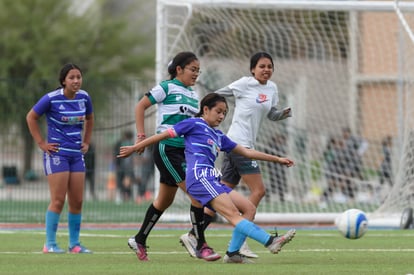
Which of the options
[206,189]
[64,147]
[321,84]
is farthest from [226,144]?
[321,84]

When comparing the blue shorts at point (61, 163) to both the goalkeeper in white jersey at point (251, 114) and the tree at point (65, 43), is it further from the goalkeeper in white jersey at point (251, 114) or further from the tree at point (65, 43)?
the tree at point (65, 43)

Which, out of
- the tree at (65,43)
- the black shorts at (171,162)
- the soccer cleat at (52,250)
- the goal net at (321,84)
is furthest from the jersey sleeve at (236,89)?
the tree at (65,43)

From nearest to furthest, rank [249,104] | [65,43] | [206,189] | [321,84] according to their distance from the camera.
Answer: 1. [206,189]
2. [249,104]
3. [321,84]
4. [65,43]

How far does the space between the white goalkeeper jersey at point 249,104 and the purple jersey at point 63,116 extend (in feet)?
5.35

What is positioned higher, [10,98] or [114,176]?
[10,98]

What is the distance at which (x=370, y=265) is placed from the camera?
36.1 feet

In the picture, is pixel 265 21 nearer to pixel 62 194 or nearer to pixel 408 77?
pixel 408 77

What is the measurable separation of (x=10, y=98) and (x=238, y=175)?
9.03 metres

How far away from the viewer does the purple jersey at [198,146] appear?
11.3m

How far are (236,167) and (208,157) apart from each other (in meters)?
1.29

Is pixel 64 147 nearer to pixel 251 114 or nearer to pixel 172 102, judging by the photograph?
pixel 172 102

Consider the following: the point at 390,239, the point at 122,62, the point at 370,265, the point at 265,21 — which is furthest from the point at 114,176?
the point at 122,62

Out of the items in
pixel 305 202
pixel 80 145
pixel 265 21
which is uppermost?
pixel 265 21

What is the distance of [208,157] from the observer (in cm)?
1139
